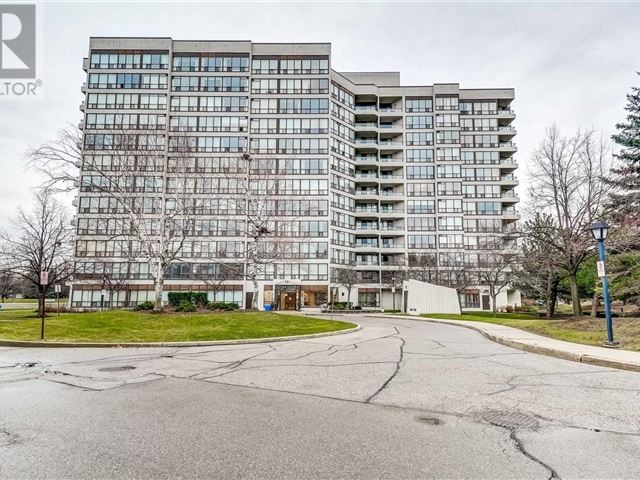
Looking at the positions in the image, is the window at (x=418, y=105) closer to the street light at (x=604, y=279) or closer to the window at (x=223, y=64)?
the window at (x=223, y=64)

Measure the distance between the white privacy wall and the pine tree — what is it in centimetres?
1615

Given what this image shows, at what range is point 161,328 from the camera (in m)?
16.9

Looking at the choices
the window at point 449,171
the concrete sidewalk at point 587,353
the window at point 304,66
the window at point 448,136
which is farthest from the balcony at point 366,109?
the concrete sidewalk at point 587,353

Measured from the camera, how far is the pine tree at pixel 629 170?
21.4 meters

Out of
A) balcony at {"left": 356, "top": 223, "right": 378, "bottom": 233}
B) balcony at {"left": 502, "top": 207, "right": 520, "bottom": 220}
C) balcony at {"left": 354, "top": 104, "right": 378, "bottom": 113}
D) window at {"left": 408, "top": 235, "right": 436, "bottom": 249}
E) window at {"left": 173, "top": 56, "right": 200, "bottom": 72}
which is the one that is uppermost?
window at {"left": 173, "top": 56, "right": 200, "bottom": 72}

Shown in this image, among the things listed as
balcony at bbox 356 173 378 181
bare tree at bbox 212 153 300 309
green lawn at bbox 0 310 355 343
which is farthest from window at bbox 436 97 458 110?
green lawn at bbox 0 310 355 343

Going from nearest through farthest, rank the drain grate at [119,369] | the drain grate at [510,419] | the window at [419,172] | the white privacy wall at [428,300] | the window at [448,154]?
1. the drain grate at [510,419]
2. the drain grate at [119,369]
3. the white privacy wall at [428,300]
4. the window at [448,154]
5. the window at [419,172]

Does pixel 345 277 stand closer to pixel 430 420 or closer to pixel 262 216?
pixel 262 216

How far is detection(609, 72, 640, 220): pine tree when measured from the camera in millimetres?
21352

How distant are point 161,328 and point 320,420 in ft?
45.1

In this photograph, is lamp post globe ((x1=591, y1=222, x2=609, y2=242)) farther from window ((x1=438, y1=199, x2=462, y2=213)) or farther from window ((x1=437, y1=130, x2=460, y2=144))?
window ((x1=437, y1=130, x2=460, y2=144))

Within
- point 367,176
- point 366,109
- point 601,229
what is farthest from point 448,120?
point 601,229

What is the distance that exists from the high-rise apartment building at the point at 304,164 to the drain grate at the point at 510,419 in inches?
1586

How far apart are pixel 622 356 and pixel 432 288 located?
27.6 m
